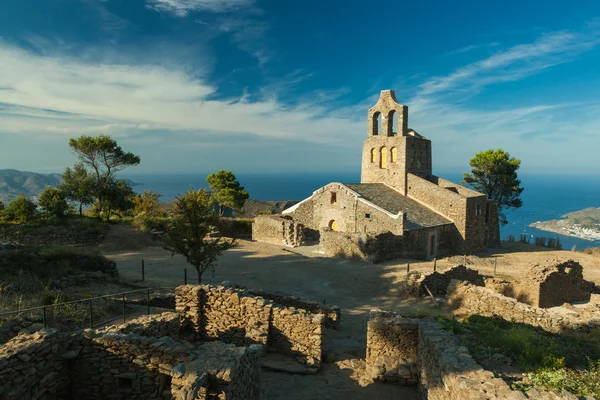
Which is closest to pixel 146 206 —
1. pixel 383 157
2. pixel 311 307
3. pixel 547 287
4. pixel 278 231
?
pixel 278 231

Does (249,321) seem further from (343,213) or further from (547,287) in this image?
(343,213)

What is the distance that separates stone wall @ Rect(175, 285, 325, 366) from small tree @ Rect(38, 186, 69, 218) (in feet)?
83.5

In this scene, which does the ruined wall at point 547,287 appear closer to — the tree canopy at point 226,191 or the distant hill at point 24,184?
the tree canopy at point 226,191

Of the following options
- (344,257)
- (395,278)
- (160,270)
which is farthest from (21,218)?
(395,278)

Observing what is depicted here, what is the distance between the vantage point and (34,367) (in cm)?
606

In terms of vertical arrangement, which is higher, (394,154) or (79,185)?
(394,154)

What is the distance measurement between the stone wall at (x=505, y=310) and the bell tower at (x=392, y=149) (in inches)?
711

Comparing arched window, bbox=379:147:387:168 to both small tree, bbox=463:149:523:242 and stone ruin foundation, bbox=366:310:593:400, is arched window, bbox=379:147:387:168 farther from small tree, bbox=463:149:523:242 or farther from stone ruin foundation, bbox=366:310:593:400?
stone ruin foundation, bbox=366:310:593:400

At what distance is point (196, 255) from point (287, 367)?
7.77 meters

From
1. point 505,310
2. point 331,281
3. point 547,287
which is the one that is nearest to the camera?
point 505,310

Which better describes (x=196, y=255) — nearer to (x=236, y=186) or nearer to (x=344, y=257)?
(x=344, y=257)

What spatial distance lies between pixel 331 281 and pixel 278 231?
1130cm

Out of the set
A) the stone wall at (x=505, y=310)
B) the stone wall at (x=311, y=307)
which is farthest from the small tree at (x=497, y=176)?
the stone wall at (x=311, y=307)

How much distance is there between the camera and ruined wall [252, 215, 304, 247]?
28.0m
